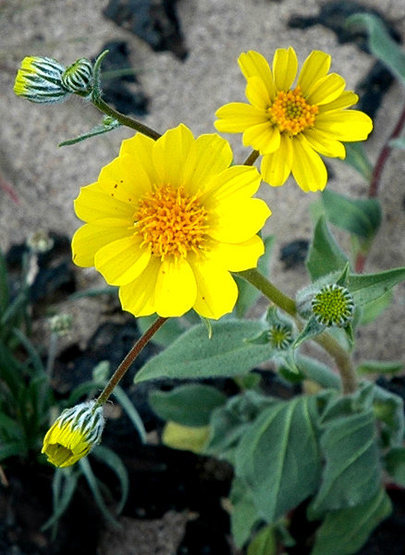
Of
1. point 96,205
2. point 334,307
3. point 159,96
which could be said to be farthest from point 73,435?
point 159,96

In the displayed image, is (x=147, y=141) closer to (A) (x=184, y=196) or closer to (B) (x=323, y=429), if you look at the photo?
(A) (x=184, y=196)

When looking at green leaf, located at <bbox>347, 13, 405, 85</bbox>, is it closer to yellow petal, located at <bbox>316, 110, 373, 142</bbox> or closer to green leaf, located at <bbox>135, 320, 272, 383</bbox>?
yellow petal, located at <bbox>316, 110, 373, 142</bbox>

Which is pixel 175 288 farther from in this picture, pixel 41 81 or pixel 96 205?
pixel 41 81

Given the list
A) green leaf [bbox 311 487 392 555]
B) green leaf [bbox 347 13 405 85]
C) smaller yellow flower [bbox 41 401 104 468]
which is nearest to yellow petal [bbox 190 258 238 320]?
smaller yellow flower [bbox 41 401 104 468]

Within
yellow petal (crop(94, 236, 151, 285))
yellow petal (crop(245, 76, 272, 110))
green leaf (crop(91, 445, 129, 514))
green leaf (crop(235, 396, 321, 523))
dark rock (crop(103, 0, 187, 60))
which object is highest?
dark rock (crop(103, 0, 187, 60))

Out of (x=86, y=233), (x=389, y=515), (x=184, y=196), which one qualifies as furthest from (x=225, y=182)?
(x=389, y=515)
